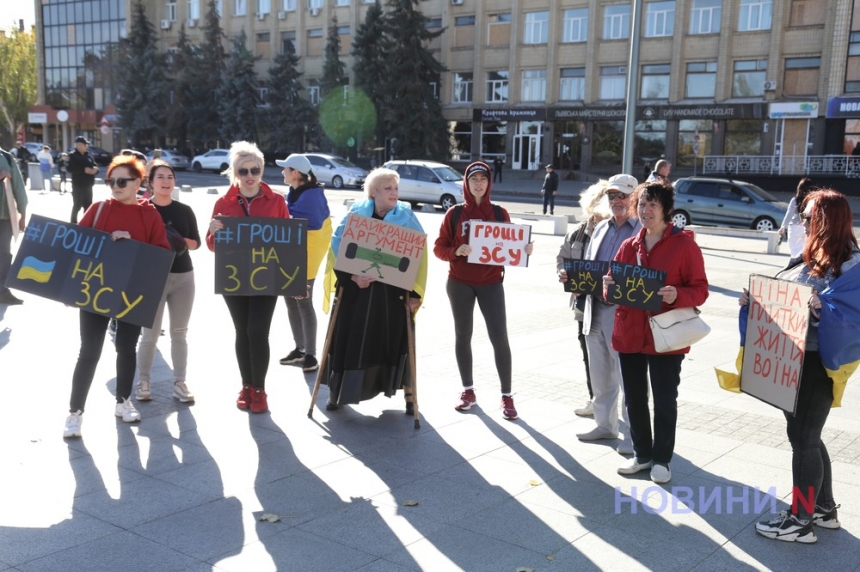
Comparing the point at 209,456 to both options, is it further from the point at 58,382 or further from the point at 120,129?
the point at 120,129

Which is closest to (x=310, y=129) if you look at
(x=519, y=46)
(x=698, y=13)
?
(x=519, y=46)

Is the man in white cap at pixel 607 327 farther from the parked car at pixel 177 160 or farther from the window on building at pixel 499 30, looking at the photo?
the parked car at pixel 177 160

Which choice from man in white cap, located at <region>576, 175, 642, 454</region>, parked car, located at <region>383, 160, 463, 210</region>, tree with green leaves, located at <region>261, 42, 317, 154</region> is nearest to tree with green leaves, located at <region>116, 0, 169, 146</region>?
tree with green leaves, located at <region>261, 42, 317, 154</region>

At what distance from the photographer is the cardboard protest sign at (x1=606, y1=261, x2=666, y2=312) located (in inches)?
198

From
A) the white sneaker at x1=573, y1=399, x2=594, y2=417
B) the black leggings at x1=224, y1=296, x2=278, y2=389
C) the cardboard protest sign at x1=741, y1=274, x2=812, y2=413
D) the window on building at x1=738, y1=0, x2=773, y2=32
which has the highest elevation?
the window on building at x1=738, y1=0, x2=773, y2=32

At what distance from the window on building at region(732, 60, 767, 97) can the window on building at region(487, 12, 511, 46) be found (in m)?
13.3

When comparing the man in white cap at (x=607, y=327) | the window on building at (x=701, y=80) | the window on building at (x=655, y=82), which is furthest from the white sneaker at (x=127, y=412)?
the window on building at (x=655, y=82)

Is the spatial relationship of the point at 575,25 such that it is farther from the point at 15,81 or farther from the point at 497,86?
the point at 15,81

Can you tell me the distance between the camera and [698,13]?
142 ft

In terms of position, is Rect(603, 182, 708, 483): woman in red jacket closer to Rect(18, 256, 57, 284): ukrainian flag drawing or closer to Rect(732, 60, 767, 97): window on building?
Rect(18, 256, 57, 284): ukrainian flag drawing

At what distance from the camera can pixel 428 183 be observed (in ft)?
95.6

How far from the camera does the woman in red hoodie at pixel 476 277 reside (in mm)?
6562

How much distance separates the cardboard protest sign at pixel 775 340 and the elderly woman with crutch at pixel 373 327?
2.48 meters

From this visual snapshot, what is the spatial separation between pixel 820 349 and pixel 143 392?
4930 mm
